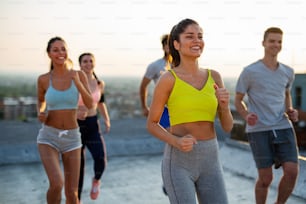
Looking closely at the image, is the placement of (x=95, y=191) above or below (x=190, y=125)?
below

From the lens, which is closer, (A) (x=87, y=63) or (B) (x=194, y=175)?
(B) (x=194, y=175)

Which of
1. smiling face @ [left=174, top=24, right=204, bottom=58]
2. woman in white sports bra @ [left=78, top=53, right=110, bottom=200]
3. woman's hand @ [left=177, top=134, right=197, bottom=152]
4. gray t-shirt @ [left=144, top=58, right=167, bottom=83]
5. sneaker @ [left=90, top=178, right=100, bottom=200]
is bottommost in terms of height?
sneaker @ [left=90, top=178, right=100, bottom=200]

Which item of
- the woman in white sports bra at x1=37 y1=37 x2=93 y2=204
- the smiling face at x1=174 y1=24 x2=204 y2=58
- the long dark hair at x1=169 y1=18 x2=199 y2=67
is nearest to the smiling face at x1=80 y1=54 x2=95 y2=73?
the woman in white sports bra at x1=37 y1=37 x2=93 y2=204

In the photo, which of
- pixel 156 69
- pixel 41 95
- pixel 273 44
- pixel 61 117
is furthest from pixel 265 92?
pixel 41 95

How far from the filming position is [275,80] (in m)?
2.72

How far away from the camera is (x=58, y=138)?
2566mm

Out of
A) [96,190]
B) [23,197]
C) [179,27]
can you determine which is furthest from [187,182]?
[23,197]

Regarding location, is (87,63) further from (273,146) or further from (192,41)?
(192,41)

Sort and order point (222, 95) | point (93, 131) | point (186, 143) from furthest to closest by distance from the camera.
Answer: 1. point (93, 131)
2. point (222, 95)
3. point (186, 143)

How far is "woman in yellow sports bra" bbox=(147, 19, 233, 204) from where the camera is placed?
1734 mm

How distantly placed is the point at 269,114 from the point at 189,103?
1.16 meters

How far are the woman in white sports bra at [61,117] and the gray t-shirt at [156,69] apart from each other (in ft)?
2.24

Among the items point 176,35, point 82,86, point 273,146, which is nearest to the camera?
point 176,35

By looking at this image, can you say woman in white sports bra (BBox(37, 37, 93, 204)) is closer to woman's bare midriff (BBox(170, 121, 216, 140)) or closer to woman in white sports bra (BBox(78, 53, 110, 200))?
woman in white sports bra (BBox(78, 53, 110, 200))
